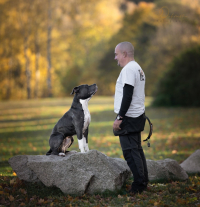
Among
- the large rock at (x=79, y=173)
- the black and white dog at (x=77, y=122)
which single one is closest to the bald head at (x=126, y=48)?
the black and white dog at (x=77, y=122)

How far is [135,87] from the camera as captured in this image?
4.81m

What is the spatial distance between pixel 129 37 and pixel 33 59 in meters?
15.0

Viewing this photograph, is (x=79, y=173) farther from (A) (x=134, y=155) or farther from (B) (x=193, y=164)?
(B) (x=193, y=164)

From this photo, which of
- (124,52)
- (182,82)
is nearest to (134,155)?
(124,52)

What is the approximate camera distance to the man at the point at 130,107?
467 cm

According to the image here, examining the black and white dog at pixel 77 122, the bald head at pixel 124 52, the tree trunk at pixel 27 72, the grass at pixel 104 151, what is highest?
the tree trunk at pixel 27 72

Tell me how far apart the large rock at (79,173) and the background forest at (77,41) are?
80.1ft

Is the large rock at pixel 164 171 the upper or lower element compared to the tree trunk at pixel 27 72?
lower

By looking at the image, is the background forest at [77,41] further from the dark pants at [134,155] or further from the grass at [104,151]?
the dark pants at [134,155]

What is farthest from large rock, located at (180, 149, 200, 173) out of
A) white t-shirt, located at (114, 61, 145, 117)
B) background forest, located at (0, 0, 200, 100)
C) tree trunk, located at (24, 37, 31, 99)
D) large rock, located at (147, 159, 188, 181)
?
tree trunk, located at (24, 37, 31, 99)

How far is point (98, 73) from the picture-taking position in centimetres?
4675

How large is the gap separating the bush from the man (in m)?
18.4

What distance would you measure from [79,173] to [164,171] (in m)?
1.92

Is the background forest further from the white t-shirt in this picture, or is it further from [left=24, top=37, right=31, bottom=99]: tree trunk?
the white t-shirt
